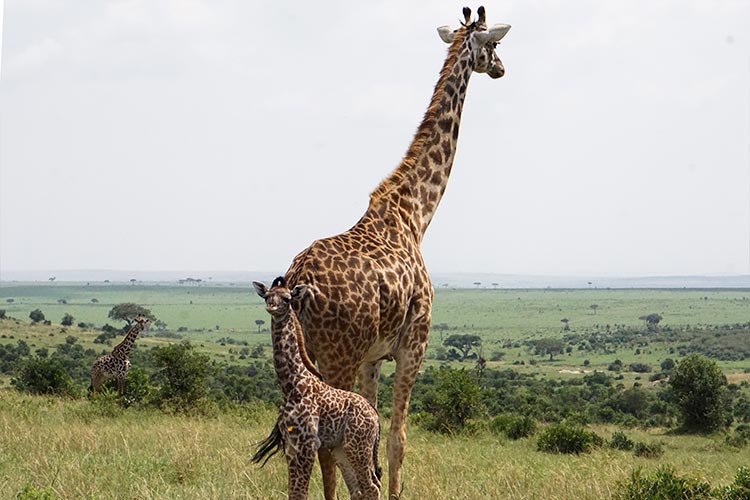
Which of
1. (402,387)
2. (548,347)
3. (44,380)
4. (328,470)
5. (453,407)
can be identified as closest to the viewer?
(328,470)

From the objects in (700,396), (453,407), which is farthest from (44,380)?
(700,396)

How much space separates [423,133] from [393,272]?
1.86 meters

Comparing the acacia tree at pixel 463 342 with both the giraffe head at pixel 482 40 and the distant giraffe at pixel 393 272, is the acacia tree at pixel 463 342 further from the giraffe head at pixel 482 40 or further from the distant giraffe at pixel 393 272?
the distant giraffe at pixel 393 272

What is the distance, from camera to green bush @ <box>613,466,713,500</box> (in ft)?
25.7

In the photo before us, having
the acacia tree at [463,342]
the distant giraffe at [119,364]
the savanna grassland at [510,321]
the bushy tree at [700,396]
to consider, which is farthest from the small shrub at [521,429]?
the acacia tree at [463,342]

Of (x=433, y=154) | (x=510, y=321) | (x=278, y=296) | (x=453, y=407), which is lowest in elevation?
(x=510, y=321)

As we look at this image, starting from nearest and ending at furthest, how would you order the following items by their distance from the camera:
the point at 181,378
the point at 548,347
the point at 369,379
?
the point at 369,379
the point at 181,378
the point at 548,347

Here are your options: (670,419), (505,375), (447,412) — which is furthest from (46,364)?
(505,375)

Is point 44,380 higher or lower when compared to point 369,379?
lower

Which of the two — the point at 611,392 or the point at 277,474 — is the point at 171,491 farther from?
the point at 611,392

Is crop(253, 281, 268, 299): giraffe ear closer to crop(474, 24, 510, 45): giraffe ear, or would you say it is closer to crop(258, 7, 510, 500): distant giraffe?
crop(258, 7, 510, 500): distant giraffe

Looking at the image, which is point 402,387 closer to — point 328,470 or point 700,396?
point 328,470

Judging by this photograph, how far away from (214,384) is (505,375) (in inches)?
1258

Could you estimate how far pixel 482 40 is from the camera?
7.62m
